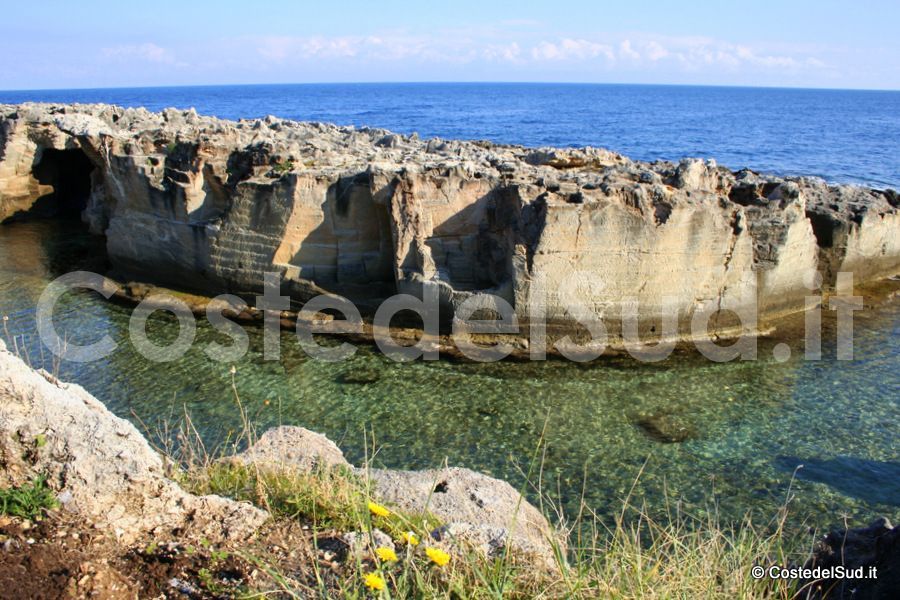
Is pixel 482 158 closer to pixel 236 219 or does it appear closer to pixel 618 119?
pixel 236 219

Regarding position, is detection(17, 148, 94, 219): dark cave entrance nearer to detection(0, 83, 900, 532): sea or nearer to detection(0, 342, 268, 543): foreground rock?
detection(0, 83, 900, 532): sea

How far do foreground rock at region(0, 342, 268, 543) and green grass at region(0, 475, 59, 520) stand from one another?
9cm

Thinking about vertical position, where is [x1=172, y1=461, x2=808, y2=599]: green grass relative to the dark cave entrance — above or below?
below

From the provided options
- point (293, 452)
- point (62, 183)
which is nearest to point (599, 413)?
point (293, 452)

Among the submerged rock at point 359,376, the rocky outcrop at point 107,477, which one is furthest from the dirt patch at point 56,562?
the submerged rock at point 359,376

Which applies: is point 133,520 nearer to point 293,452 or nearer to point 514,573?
point 293,452

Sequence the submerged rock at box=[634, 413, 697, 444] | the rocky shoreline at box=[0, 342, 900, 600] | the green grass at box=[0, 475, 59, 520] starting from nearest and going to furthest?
the rocky shoreline at box=[0, 342, 900, 600], the green grass at box=[0, 475, 59, 520], the submerged rock at box=[634, 413, 697, 444]

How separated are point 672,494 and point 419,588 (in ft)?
17.9

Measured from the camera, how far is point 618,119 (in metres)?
72.1

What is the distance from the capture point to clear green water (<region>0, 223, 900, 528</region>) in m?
8.54

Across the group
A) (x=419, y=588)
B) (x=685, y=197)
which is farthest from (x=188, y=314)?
(x=419, y=588)

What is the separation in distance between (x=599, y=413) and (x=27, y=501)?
7.67m

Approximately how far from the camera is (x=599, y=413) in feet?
33.8

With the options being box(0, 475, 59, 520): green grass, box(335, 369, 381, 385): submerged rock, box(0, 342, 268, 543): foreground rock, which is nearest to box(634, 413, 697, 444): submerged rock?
box(335, 369, 381, 385): submerged rock
